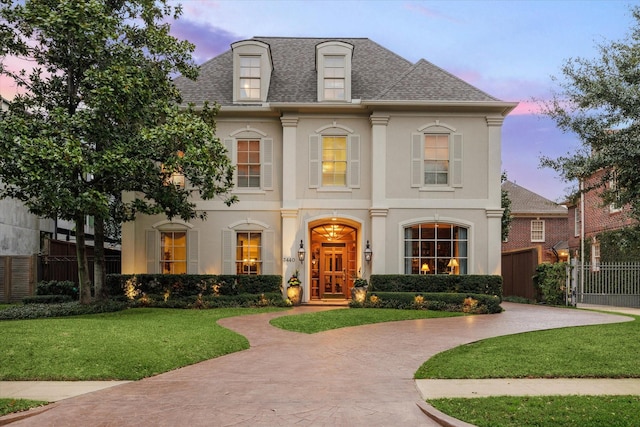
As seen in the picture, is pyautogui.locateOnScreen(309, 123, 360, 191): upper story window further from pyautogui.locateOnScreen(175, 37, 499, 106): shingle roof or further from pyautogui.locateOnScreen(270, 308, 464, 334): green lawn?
pyautogui.locateOnScreen(270, 308, 464, 334): green lawn

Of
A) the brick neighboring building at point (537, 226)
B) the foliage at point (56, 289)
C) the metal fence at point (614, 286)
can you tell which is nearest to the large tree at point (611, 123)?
the metal fence at point (614, 286)

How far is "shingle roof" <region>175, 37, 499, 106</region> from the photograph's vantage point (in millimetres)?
19297

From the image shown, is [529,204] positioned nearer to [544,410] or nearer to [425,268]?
[425,268]

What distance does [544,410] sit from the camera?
5.80 meters

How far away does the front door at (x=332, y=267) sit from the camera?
2181 centimetres

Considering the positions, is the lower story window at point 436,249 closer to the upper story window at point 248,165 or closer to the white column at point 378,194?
the white column at point 378,194

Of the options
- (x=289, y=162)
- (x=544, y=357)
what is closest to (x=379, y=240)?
(x=289, y=162)

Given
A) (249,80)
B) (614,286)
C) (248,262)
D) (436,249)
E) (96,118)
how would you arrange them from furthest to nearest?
(614,286)
(249,80)
(248,262)
(436,249)
(96,118)

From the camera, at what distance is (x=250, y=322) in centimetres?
→ 1382

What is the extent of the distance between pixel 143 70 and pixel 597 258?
2323 cm

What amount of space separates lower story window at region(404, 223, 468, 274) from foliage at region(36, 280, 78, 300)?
38.4 feet

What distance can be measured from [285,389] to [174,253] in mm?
13601

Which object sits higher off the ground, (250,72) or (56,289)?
(250,72)

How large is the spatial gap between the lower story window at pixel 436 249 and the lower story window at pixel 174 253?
8.14 meters
